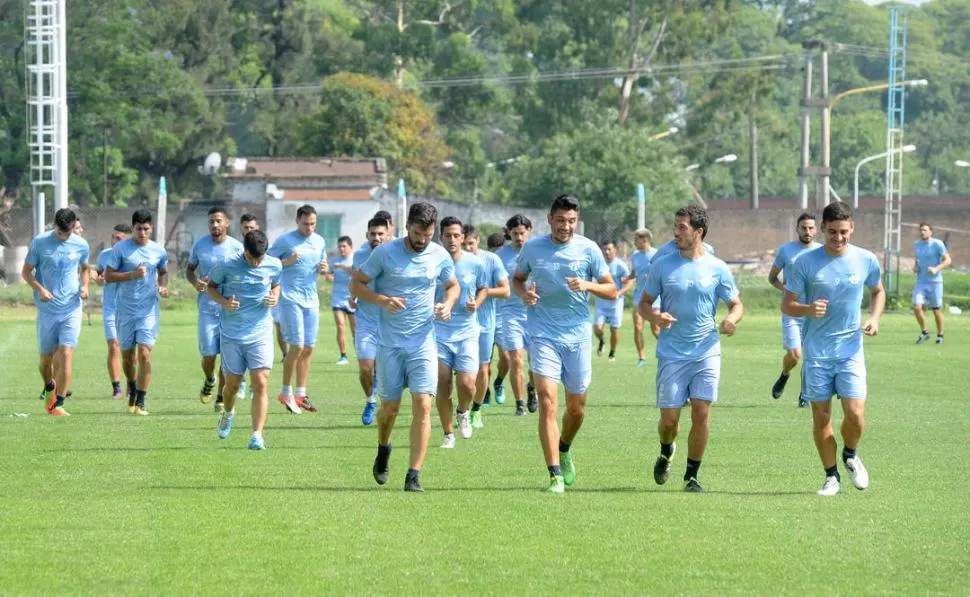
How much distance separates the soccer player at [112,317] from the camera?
2028 cm

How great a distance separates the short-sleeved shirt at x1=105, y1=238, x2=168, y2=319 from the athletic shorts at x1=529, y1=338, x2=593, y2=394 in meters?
7.68

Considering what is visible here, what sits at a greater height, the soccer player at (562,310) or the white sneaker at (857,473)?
the soccer player at (562,310)

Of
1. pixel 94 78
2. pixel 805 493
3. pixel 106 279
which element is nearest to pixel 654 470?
pixel 805 493

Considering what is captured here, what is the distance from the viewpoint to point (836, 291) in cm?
1221

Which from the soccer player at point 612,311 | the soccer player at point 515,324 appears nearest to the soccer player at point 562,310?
the soccer player at point 515,324

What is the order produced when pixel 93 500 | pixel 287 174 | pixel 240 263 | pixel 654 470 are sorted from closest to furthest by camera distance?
pixel 93 500, pixel 654 470, pixel 240 263, pixel 287 174

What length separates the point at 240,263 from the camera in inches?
611

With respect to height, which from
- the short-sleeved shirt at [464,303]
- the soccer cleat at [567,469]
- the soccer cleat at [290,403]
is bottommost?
the soccer cleat at [290,403]

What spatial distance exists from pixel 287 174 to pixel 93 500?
53.4 metres

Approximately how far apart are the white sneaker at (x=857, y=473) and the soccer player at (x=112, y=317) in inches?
390

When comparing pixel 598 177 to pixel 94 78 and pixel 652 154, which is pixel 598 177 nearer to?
pixel 652 154

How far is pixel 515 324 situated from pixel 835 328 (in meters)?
6.72

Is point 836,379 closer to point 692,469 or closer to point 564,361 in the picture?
point 692,469

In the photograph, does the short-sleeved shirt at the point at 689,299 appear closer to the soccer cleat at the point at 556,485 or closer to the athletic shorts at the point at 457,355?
the soccer cleat at the point at 556,485
